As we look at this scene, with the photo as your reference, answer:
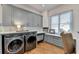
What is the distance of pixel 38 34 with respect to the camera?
3.06 meters

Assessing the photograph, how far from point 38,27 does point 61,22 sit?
92 cm

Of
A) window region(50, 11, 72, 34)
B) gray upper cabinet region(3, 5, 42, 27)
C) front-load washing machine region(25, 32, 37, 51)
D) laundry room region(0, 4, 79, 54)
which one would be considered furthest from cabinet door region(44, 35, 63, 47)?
gray upper cabinet region(3, 5, 42, 27)

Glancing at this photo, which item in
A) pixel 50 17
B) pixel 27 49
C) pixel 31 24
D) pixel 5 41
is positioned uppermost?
pixel 50 17

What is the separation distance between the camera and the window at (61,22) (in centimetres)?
286

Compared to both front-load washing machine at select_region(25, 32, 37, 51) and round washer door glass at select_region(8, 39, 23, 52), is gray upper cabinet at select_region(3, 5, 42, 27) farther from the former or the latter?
round washer door glass at select_region(8, 39, 23, 52)

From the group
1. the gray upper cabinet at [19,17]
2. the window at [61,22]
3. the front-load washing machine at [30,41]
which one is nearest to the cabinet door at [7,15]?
the gray upper cabinet at [19,17]

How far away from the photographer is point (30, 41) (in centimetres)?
280

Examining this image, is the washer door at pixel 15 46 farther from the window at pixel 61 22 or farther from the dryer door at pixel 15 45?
the window at pixel 61 22

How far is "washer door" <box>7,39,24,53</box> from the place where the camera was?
206 centimetres

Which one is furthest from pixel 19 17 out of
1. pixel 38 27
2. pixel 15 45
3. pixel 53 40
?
pixel 53 40
